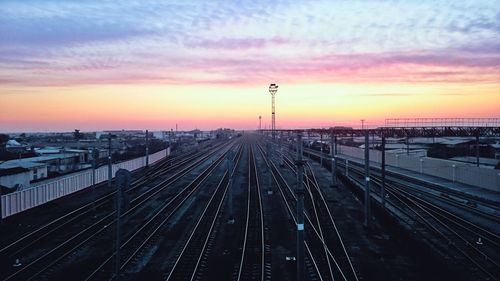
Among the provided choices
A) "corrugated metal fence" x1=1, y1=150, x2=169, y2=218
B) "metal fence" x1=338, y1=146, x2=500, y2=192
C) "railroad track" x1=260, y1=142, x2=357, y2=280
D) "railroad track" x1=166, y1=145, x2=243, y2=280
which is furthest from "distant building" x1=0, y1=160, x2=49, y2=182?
"metal fence" x1=338, y1=146, x2=500, y2=192

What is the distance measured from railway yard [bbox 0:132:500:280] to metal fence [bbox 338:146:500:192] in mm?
3044

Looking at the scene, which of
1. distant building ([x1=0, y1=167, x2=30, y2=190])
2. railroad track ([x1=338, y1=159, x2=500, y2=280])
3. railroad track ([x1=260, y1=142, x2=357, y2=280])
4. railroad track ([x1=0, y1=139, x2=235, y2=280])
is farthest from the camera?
distant building ([x1=0, y1=167, x2=30, y2=190])

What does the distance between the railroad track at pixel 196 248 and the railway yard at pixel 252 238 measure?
0.14 feet

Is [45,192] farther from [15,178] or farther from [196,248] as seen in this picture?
[196,248]

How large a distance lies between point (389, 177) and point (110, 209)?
25.5 metres

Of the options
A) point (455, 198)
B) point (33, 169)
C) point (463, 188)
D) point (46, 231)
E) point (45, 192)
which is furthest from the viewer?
point (33, 169)

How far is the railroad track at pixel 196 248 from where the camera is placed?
13742 millimetres

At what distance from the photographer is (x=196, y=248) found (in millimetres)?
16562

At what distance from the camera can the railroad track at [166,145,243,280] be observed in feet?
45.1

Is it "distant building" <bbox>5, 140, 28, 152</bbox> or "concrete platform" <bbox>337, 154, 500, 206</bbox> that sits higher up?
"distant building" <bbox>5, 140, 28, 152</bbox>

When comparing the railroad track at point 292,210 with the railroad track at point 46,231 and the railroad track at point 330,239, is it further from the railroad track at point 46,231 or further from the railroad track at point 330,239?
the railroad track at point 46,231

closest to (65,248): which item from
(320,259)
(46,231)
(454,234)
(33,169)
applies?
(46,231)

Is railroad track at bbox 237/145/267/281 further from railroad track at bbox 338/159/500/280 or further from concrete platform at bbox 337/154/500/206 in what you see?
concrete platform at bbox 337/154/500/206

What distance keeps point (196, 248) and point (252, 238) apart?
2693mm
